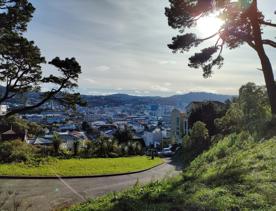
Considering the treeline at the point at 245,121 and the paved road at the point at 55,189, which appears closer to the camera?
the paved road at the point at 55,189

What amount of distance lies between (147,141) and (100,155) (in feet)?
238

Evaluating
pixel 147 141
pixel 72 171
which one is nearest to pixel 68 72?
pixel 72 171

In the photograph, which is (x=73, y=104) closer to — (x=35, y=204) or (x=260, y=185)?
(x=35, y=204)

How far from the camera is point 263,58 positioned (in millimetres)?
17188

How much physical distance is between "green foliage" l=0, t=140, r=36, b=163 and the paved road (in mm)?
6086

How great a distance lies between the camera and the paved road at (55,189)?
14.1 meters

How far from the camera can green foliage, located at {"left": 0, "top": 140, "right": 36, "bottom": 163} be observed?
2569 cm

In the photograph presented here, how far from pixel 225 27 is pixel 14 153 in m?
16.5

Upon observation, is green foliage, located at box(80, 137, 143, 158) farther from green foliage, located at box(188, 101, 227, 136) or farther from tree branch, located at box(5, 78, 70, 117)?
green foliage, located at box(188, 101, 227, 136)

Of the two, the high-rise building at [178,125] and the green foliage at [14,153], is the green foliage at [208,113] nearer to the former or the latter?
the high-rise building at [178,125]

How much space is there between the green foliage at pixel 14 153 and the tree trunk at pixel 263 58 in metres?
16.1

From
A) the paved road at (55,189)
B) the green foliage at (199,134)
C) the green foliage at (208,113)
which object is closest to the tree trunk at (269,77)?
the paved road at (55,189)

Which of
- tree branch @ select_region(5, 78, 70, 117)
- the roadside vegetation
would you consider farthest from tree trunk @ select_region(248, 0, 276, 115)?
tree branch @ select_region(5, 78, 70, 117)

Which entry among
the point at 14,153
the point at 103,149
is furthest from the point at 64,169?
the point at 103,149
